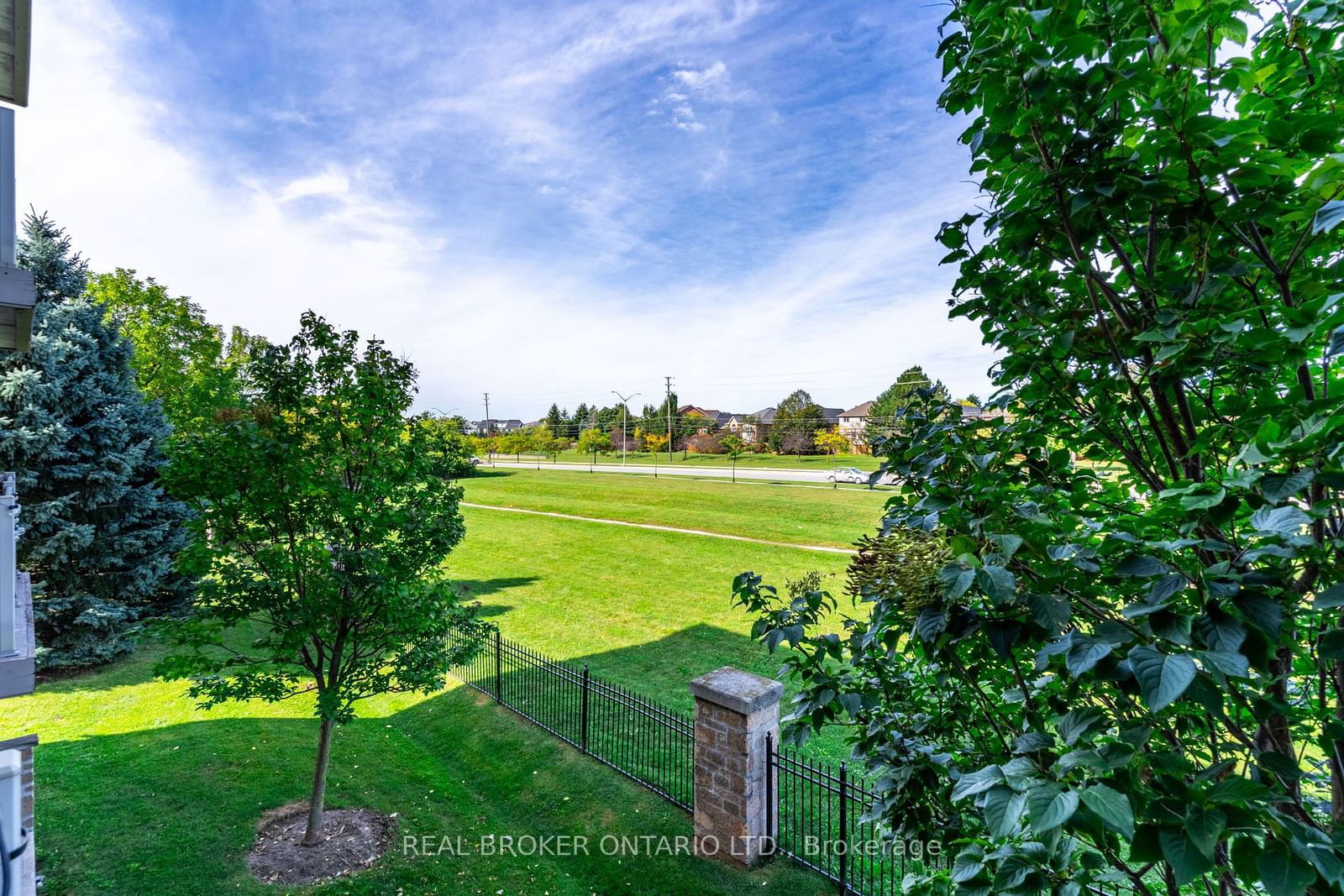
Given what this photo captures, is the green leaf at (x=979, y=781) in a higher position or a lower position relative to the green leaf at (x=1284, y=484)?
lower

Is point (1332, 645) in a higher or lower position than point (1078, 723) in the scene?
higher

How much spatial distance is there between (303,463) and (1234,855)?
6.10 m

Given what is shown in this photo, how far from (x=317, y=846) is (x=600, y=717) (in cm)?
359

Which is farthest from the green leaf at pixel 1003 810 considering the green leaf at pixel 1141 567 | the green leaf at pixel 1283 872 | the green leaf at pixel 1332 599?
the green leaf at pixel 1332 599

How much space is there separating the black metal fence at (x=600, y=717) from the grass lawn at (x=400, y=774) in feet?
0.82

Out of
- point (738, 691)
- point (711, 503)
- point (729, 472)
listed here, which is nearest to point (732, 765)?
point (738, 691)

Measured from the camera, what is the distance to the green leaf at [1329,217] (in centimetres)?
108

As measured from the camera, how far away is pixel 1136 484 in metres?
2.27

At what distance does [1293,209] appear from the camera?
5.28 ft

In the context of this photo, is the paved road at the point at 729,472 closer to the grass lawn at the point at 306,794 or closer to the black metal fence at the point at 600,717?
the black metal fence at the point at 600,717

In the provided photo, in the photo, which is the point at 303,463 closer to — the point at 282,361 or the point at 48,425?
the point at 282,361

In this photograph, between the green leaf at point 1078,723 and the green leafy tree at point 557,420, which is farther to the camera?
the green leafy tree at point 557,420

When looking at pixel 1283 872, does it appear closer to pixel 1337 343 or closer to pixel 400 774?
pixel 1337 343

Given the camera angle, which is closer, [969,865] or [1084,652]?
[1084,652]
